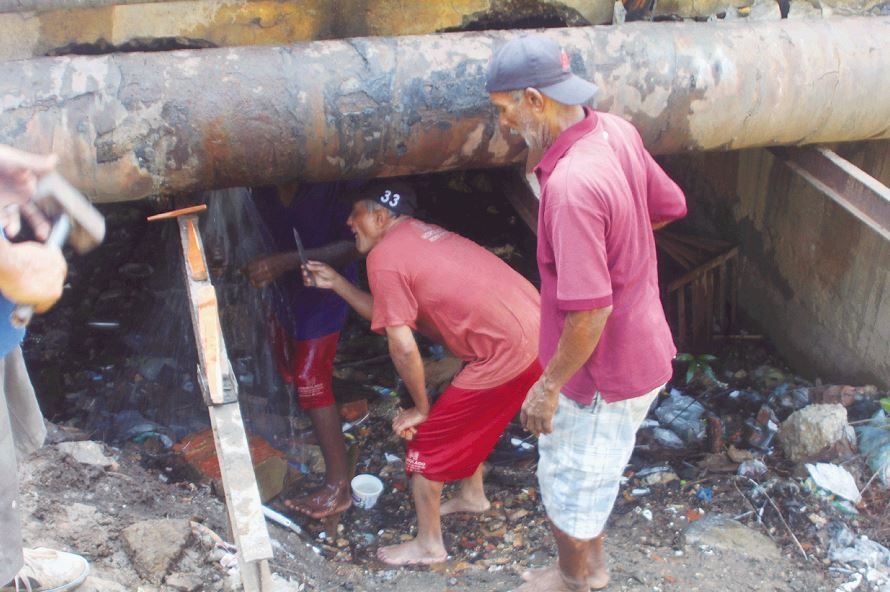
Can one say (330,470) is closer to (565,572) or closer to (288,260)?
(288,260)

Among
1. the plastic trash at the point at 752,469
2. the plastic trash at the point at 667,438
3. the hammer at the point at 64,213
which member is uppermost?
the hammer at the point at 64,213

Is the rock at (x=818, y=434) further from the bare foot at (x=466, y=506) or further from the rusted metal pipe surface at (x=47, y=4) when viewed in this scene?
the rusted metal pipe surface at (x=47, y=4)

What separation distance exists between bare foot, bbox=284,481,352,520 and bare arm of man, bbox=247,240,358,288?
1.01m

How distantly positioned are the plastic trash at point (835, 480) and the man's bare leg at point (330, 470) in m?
2.05

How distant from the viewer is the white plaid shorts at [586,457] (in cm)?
276

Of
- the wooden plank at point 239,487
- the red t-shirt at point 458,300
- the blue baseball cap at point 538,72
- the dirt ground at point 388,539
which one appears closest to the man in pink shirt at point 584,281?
the blue baseball cap at point 538,72

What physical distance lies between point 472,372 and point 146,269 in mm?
3253

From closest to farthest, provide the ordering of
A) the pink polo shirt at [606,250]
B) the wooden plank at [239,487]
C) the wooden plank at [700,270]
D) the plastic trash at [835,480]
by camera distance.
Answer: the wooden plank at [239,487]
the pink polo shirt at [606,250]
the plastic trash at [835,480]
the wooden plank at [700,270]

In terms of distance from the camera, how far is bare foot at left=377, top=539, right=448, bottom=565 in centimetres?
363

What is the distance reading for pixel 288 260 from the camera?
12.6ft

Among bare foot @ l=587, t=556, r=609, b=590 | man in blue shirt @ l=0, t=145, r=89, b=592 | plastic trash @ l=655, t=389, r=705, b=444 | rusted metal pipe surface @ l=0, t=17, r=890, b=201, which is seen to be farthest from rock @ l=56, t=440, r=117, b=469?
plastic trash @ l=655, t=389, r=705, b=444

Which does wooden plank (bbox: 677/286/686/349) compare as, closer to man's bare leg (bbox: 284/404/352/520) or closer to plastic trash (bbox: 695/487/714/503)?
plastic trash (bbox: 695/487/714/503)

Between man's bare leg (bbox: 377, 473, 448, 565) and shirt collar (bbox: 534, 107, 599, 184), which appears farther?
man's bare leg (bbox: 377, 473, 448, 565)

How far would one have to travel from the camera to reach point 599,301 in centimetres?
238
